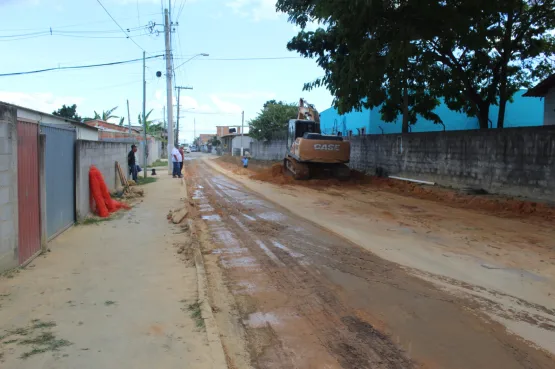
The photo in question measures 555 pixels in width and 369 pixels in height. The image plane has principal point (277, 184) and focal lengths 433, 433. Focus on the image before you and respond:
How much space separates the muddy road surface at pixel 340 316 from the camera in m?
3.86

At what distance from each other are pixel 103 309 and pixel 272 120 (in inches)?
1763

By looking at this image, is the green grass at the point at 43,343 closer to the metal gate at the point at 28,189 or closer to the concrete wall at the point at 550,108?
the metal gate at the point at 28,189

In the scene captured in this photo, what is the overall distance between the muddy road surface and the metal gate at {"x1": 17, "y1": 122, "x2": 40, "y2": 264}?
2.64 metres

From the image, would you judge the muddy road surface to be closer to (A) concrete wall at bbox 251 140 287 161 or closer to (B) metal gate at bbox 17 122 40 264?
(B) metal gate at bbox 17 122 40 264

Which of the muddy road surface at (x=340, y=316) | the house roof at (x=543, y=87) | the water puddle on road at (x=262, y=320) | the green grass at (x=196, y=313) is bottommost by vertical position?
the water puddle on road at (x=262, y=320)

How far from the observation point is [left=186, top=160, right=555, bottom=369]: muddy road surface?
12.6 feet

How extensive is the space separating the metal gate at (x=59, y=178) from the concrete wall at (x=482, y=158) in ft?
41.0

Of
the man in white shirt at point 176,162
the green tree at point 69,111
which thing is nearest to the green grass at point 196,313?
the man in white shirt at point 176,162

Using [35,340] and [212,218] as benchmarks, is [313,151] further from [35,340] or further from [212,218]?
[35,340]

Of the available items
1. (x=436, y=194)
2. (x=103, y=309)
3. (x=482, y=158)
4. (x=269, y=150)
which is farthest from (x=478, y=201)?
(x=269, y=150)

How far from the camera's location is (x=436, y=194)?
1658cm

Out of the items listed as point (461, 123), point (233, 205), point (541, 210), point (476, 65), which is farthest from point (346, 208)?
point (461, 123)

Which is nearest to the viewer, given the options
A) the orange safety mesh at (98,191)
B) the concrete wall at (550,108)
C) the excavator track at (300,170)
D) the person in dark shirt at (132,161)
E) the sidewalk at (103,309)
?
the sidewalk at (103,309)

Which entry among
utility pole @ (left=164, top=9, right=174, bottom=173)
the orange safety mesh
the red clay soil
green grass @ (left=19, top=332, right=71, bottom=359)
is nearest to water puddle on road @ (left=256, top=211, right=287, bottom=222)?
the orange safety mesh
